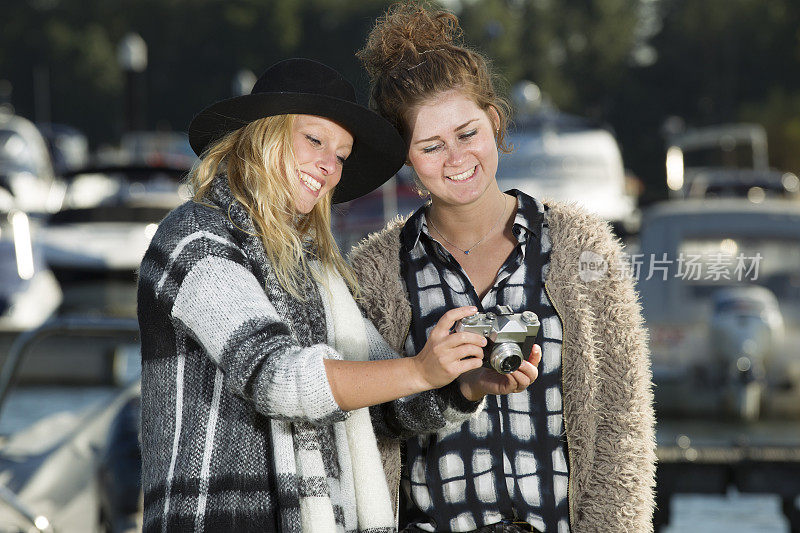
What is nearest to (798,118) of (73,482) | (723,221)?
(723,221)

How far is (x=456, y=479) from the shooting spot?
276cm

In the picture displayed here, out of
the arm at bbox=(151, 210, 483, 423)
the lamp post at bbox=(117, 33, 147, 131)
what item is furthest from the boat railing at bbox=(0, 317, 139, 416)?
the lamp post at bbox=(117, 33, 147, 131)

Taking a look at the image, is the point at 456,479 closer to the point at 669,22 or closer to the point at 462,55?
the point at 462,55

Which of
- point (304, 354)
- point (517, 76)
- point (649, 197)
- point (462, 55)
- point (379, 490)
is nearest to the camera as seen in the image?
point (304, 354)

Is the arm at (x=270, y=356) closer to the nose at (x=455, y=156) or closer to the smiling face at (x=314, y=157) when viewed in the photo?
the smiling face at (x=314, y=157)

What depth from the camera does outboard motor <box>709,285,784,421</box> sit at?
6176 millimetres

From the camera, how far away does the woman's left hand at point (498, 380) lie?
8.00 ft

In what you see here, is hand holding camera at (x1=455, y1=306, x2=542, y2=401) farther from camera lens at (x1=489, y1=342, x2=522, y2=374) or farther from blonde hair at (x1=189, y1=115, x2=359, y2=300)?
blonde hair at (x1=189, y1=115, x2=359, y2=300)

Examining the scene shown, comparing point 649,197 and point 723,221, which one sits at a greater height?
point 649,197

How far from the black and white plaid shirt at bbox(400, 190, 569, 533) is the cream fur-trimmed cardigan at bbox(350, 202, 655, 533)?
0.04m

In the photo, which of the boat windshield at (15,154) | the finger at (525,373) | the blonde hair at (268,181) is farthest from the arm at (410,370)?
the boat windshield at (15,154)

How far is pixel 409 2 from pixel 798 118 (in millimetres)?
38969

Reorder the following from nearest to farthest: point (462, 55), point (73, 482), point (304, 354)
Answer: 1. point (304, 354)
2. point (462, 55)
3. point (73, 482)

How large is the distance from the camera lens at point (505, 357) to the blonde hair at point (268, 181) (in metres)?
0.46
